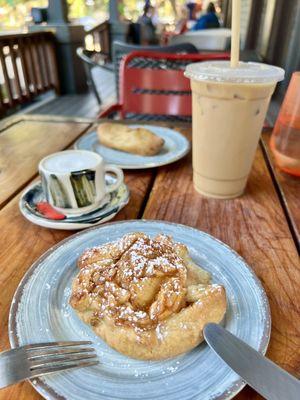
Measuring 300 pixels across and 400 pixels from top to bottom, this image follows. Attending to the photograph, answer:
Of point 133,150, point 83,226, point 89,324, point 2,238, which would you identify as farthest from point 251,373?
point 133,150

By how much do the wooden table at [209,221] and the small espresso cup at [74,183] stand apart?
7 cm

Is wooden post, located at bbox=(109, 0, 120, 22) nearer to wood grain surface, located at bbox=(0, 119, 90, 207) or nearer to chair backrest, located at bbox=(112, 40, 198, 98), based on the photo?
chair backrest, located at bbox=(112, 40, 198, 98)

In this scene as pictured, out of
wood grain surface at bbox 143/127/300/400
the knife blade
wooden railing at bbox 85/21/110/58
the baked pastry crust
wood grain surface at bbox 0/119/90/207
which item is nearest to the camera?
the knife blade

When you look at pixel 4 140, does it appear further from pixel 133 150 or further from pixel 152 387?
pixel 152 387

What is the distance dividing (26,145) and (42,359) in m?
0.92

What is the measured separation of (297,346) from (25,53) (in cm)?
467

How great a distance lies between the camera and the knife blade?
36 cm

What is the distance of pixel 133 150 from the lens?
106 centimetres

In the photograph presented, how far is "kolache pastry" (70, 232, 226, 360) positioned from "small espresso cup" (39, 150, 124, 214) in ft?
0.78

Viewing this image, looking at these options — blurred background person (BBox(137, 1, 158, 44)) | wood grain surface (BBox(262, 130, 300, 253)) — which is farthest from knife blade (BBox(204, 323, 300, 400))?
blurred background person (BBox(137, 1, 158, 44))

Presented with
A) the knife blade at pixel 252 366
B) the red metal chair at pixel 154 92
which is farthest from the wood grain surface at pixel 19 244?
the red metal chair at pixel 154 92

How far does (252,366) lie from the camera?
0.39 m

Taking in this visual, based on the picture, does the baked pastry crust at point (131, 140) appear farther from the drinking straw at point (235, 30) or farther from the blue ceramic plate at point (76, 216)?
the drinking straw at point (235, 30)

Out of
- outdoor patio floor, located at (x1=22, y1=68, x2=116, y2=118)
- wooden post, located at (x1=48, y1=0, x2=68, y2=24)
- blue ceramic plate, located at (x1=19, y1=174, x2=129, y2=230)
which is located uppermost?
wooden post, located at (x1=48, y1=0, x2=68, y2=24)
